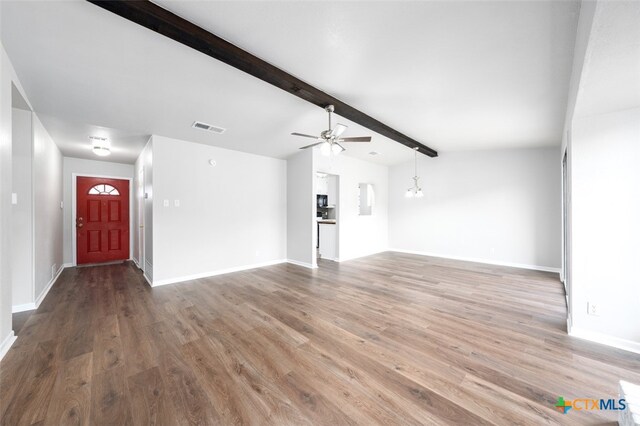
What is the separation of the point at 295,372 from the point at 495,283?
4.00 meters

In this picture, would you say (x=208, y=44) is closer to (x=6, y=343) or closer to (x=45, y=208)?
(x=6, y=343)

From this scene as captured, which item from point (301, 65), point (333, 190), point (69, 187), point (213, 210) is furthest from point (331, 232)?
point (69, 187)

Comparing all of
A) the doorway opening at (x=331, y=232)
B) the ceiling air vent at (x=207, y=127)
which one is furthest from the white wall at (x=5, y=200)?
the doorway opening at (x=331, y=232)

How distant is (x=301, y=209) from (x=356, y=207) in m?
1.74

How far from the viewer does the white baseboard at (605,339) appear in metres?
2.17

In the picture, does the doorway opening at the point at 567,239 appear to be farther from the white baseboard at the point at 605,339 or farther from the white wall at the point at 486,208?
the white wall at the point at 486,208

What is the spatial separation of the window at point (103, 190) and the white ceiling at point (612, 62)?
8.29 m

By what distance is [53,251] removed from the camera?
4.36 metres

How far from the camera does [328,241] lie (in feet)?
21.0

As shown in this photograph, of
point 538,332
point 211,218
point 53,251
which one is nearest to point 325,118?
point 211,218

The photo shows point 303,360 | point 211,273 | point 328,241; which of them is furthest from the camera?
point 328,241

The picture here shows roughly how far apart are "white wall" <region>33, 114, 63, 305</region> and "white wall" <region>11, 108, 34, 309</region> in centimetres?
10

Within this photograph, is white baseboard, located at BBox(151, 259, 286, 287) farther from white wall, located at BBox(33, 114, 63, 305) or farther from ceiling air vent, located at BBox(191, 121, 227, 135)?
ceiling air vent, located at BBox(191, 121, 227, 135)

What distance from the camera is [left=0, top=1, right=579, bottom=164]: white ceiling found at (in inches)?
72.9
